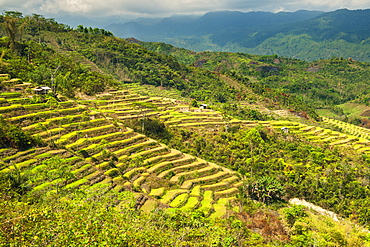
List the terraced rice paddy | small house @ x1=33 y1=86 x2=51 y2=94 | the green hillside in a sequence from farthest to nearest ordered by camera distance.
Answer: small house @ x1=33 y1=86 x2=51 y2=94 < the terraced rice paddy < the green hillside

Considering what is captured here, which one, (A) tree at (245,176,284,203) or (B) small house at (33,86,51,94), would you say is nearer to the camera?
(A) tree at (245,176,284,203)

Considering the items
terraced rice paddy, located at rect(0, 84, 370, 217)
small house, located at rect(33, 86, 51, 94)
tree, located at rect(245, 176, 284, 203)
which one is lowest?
tree, located at rect(245, 176, 284, 203)

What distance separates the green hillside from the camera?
14.7 m

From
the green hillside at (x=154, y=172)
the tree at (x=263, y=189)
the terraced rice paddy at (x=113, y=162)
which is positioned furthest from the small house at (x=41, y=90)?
the tree at (x=263, y=189)

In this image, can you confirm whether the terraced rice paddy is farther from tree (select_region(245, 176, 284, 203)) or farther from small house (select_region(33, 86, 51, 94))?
small house (select_region(33, 86, 51, 94))

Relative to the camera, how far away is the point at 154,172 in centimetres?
3472

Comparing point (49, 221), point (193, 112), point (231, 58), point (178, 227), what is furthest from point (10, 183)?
point (231, 58)

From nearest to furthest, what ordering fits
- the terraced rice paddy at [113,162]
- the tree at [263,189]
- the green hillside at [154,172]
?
the green hillside at [154,172]
the terraced rice paddy at [113,162]
the tree at [263,189]

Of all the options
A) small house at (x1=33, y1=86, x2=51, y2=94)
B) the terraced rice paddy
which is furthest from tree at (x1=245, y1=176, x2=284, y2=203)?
small house at (x1=33, y1=86, x2=51, y2=94)

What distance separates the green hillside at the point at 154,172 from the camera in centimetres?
1468

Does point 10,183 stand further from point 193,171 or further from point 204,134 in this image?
point 204,134

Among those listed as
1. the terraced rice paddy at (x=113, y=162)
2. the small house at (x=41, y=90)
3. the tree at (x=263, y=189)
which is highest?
the small house at (x=41, y=90)

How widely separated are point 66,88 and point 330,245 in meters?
48.2

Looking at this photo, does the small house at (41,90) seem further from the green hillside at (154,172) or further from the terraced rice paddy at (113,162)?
the terraced rice paddy at (113,162)
